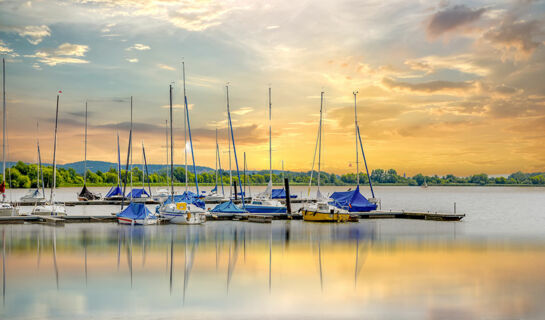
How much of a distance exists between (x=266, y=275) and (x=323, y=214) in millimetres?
28743

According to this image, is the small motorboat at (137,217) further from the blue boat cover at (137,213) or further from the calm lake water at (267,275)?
the calm lake water at (267,275)

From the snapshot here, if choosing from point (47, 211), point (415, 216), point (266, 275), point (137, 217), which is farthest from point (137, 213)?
point (415, 216)

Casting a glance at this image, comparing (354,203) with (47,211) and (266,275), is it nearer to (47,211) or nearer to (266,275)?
(47,211)

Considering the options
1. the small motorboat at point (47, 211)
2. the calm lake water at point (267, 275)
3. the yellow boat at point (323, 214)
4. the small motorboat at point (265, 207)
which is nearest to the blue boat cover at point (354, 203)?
the yellow boat at point (323, 214)

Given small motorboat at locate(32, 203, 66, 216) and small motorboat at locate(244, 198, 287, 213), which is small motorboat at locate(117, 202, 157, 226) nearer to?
small motorboat at locate(32, 203, 66, 216)

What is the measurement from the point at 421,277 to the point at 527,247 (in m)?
16.7

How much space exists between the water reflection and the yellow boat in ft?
35.0

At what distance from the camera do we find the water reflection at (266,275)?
19.1 metres

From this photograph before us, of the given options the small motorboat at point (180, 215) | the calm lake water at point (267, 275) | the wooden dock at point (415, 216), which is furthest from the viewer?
the wooden dock at point (415, 216)

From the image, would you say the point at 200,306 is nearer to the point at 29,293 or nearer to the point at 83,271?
the point at 29,293

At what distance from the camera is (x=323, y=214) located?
5419 centimetres

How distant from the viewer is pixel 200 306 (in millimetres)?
19375

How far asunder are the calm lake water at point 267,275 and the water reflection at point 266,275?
57 millimetres

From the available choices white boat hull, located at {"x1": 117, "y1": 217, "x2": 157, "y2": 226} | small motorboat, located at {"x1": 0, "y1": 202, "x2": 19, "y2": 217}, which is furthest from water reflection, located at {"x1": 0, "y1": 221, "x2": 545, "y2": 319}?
small motorboat, located at {"x1": 0, "y1": 202, "x2": 19, "y2": 217}
